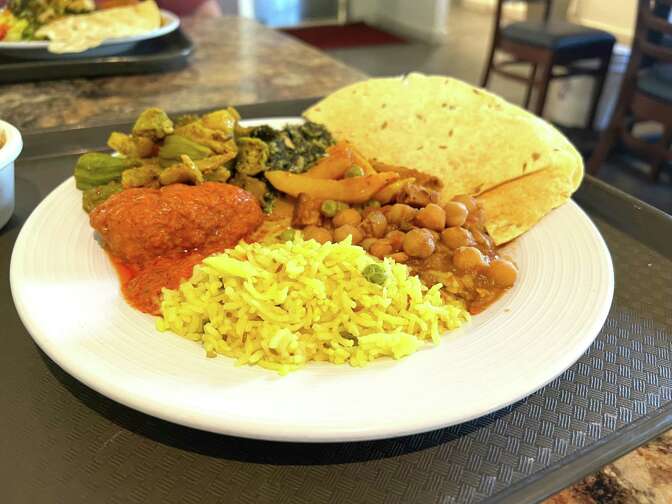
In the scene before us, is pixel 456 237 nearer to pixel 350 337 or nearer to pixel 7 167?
pixel 350 337

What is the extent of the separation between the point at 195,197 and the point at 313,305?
0.60 meters

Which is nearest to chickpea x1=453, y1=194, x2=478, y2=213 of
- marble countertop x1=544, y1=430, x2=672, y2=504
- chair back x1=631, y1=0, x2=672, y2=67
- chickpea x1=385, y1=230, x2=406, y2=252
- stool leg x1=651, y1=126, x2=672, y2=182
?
chickpea x1=385, y1=230, x2=406, y2=252

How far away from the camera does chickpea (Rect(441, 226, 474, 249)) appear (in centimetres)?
170

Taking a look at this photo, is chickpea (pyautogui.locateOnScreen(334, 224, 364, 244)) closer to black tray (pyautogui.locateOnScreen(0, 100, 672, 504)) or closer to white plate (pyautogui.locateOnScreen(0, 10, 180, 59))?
black tray (pyautogui.locateOnScreen(0, 100, 672, 504))

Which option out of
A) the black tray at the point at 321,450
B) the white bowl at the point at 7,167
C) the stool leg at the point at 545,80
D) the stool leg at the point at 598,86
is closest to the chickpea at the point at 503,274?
the black tray at the point at 321,450

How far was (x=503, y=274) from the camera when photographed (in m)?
1.56

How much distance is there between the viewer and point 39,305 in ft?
4.18

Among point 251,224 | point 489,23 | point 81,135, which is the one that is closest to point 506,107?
point 251,224

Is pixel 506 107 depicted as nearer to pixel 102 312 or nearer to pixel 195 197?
pixel 195 197

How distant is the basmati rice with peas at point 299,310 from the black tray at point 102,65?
7.02 ft

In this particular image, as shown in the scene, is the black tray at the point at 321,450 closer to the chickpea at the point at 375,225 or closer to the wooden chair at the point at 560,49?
the chickpea at the point at 375,225

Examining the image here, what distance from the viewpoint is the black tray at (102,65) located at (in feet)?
9.69

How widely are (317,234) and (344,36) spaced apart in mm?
8946

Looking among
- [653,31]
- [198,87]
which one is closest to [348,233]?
[198,87]
